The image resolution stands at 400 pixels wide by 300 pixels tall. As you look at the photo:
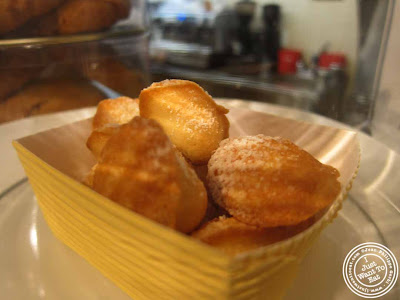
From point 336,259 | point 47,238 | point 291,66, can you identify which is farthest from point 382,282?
point 291,66

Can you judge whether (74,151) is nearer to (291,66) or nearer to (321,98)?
(321,98)

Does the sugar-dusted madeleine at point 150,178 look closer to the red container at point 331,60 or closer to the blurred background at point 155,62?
the blurred background at point 155,62

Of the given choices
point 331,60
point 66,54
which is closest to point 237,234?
point 66,54

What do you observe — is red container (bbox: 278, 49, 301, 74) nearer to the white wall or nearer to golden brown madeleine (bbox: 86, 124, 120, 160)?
the white wall

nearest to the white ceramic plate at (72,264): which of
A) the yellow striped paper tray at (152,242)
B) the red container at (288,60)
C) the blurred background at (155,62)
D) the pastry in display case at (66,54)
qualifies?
the yellow striped paper tray at (152,242)

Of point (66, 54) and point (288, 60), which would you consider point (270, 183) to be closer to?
point (66, 54)

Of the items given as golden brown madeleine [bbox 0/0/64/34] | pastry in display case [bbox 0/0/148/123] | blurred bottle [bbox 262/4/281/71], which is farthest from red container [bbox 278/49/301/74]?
golden brown madeleine [bbox 0/0/64/34]
